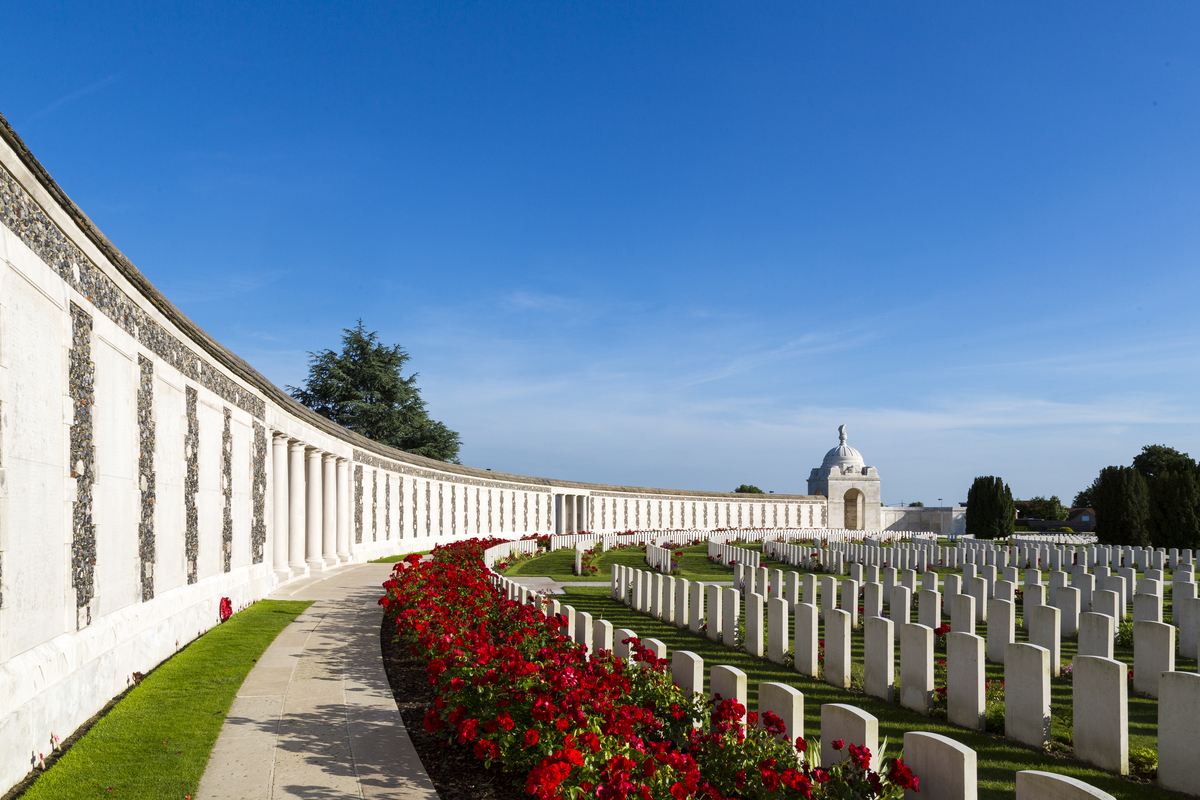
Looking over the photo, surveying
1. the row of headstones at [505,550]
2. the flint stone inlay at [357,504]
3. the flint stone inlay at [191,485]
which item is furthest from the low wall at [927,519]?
the flint stone inlay at [191,485]

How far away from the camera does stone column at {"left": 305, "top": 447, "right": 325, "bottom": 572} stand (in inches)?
770

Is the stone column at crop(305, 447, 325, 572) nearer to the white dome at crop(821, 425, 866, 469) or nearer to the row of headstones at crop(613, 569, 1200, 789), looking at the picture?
the row of headstones at crop(613, 569, 1200, 789)

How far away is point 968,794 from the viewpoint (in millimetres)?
3520

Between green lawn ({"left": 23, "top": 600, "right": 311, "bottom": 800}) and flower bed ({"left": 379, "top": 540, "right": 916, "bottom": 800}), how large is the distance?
5.98 ft

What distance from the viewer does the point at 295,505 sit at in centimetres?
1808

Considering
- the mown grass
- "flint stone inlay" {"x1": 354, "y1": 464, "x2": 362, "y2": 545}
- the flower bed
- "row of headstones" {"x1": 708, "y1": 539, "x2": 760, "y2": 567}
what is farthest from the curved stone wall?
"row of headstones" {"x1": 708, "y1": 539, "x2": 760, "y2": 567}

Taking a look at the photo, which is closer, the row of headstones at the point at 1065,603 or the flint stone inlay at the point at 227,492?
the row of headstones at the point at 1065,603

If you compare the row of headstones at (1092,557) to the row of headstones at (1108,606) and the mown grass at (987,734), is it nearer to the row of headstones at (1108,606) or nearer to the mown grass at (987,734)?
the row of headstones at (1108,606)

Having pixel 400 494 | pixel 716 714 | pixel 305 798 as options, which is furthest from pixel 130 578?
pixel 400 494

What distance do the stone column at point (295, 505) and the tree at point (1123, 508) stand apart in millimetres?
33584

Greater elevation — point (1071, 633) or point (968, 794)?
point (968, 794)

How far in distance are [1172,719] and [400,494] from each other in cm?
2567

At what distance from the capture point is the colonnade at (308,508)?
659 inches

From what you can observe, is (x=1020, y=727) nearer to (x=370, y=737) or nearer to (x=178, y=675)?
(x=370, y=737)
